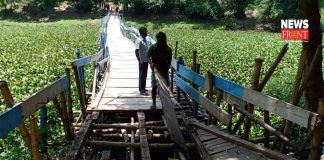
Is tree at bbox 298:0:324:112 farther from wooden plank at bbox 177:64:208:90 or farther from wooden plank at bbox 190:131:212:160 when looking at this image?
wooden plank at bbox 190:131:212:160

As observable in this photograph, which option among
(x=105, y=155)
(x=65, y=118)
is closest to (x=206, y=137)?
(x=105, y=155)

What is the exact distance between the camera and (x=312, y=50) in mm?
7172

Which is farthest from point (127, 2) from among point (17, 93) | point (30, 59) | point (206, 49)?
point (17, 93)

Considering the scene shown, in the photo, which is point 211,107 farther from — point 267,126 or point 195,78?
point 195,78

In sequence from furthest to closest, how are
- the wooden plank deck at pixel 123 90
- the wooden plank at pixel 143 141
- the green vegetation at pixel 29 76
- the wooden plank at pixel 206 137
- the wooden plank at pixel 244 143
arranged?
the wooden plank deck at pixel 123 90, the green vegetation at pixel 29 76, the wooden plank at pixel 206 137, the wooden plank at pixel 143 141, the wooden plank at pixel 244 143

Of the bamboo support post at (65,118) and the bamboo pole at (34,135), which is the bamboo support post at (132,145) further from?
the bamboo pole at (34,135)

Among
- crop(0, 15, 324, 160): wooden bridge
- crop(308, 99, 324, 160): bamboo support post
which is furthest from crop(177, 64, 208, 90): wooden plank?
crop(308, 99, 324, 160): bamboo support post

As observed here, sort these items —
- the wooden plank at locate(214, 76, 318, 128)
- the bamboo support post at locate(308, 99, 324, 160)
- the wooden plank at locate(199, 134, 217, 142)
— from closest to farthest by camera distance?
the bamboo support post at locate(308, 99, 324, 160)
the wooden plank at locate(214, 76, 318, 128)
the wooden plank at locate(199, 134, 217, 142)

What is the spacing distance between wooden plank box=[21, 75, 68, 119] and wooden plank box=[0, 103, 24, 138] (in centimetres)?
13

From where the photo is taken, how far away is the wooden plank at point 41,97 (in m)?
4.70

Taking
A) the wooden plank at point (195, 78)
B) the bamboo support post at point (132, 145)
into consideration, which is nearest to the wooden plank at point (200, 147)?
the bamboo support post at point (132, 145)

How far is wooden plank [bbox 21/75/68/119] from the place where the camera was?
470 cm

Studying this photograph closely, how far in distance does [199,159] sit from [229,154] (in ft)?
2.32

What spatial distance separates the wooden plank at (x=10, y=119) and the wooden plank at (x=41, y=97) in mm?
127
